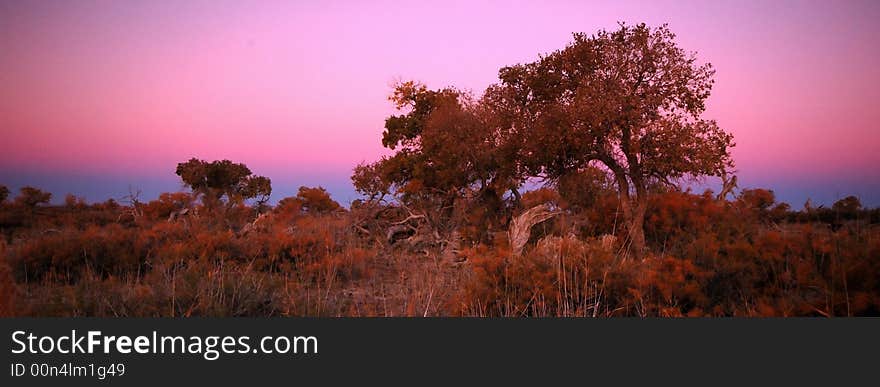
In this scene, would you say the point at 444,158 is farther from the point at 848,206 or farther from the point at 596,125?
the point at 848,206

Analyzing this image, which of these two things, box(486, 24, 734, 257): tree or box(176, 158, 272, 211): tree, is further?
box(176, 158, 272, 211): tree

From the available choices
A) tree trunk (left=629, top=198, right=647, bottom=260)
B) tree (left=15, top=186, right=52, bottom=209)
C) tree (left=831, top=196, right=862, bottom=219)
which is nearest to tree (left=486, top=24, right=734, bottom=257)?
tree trunk (left=629, top=198, right=647, bottom=260)

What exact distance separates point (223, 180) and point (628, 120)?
896 inches

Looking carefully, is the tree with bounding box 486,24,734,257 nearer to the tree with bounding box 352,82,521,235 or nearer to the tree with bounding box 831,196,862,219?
the tree with bounding box 352,82,521,235

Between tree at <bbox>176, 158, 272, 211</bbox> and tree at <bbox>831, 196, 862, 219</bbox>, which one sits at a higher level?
tree at <bbox>176, 158, 272, 211</bbox>

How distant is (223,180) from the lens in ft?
95.8

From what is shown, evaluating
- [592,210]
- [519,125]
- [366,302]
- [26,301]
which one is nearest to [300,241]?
[366,302]

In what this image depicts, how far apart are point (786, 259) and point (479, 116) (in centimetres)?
979

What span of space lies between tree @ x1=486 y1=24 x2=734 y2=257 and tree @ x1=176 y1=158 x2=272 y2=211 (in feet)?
52.2

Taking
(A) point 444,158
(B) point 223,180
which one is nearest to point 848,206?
(A) point 444,158

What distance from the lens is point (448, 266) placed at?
1277cm

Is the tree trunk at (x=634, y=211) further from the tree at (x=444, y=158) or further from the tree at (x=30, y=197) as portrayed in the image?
the tree at (x=30, y=197)

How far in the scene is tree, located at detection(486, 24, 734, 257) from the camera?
41.7 feet

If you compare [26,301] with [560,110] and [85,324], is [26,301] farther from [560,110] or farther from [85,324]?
[560,110]
